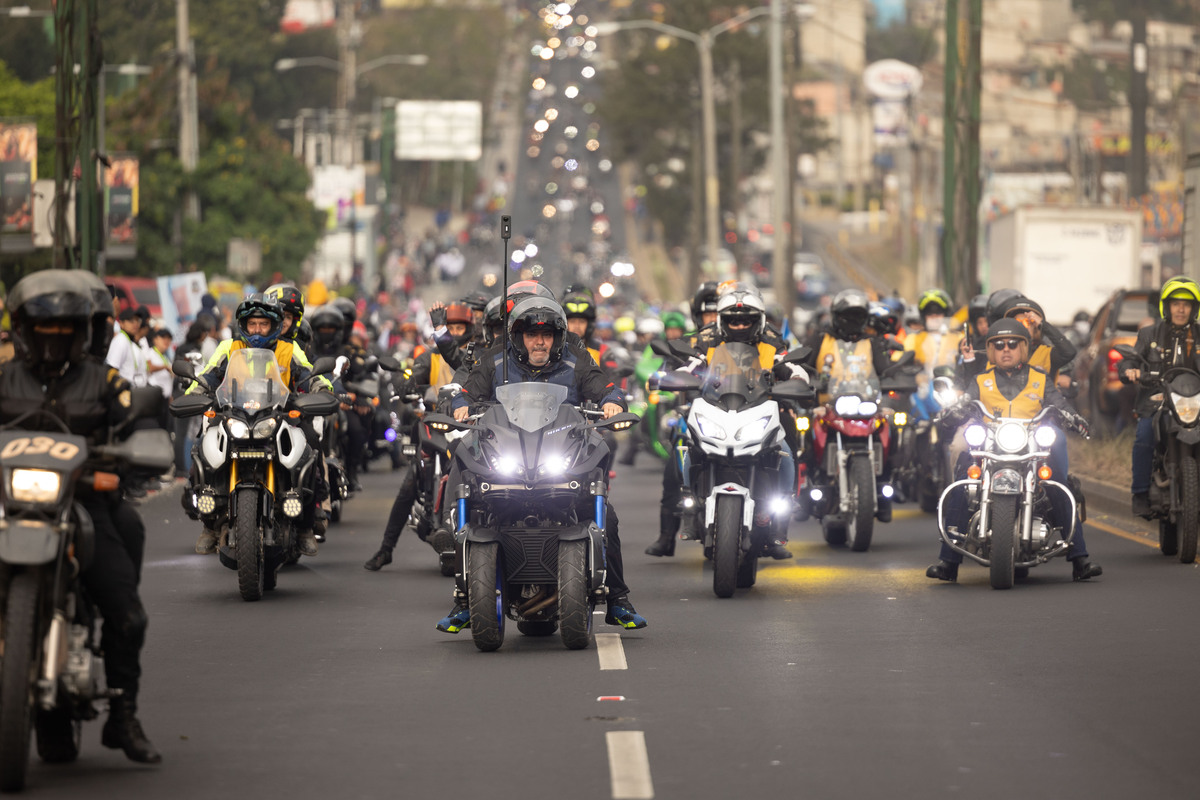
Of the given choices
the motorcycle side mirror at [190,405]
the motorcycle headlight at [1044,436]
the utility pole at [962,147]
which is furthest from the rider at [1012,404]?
the utility pole at [962,147]

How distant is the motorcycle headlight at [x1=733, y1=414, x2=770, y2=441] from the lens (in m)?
13.1

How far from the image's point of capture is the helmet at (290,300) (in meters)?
14.4

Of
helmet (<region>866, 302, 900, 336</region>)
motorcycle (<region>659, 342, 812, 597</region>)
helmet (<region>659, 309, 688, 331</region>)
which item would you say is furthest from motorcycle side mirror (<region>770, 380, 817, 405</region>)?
helmet (<region>659, 309, 688, 331</region>)

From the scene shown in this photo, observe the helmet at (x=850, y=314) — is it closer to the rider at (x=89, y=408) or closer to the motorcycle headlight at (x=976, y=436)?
the motorcycle headlight at (x=976, y=436)

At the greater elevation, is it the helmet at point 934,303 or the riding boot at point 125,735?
the helmet at point 934,303

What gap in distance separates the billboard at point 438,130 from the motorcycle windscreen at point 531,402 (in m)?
72.4

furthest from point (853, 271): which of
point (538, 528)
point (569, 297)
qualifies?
point (538, 528)

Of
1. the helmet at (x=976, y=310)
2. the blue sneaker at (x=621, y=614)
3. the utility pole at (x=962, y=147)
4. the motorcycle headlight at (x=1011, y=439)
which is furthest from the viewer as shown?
the utility pole at (x=962, y=147)

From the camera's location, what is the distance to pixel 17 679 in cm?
729

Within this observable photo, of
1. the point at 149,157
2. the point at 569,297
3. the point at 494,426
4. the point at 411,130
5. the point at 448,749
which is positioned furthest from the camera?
the point at 411,130

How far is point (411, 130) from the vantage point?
275 feet

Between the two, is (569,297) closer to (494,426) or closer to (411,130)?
(494,426)

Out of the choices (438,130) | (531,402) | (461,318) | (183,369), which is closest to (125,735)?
(531,402)

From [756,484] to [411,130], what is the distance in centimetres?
7157
